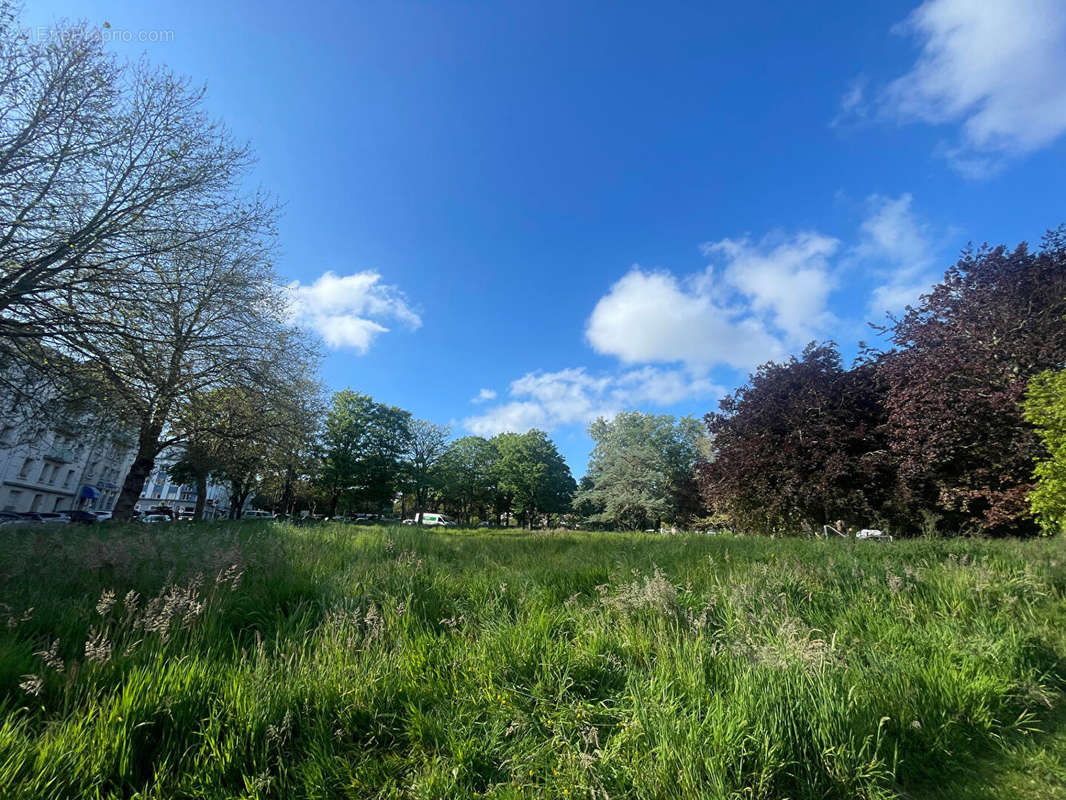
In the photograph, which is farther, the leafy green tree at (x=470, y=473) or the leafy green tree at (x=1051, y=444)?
the leafy green tree at (x=470, y=473)

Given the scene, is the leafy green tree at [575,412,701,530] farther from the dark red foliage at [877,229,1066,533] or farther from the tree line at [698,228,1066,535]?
the dark red foliage at [877,229,1066,533]

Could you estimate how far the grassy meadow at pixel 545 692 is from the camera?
2053mm

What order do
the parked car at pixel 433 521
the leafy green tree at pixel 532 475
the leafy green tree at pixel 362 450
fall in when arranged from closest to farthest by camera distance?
the parked car at pixel 433 521 → the leafy green tree at pixel 362 450 → the leafy green tree at pixel 532 475

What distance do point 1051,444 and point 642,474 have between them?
101 feet

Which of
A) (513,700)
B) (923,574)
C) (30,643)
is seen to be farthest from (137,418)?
(923,574)

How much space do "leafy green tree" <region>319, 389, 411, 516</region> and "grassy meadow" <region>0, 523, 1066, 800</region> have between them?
1479 inches

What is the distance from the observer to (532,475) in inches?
2074

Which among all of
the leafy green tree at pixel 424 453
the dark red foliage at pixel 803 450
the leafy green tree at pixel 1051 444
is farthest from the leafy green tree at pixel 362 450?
the leafy green tree at pixel 1051 444

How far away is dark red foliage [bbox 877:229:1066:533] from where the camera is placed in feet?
33.3

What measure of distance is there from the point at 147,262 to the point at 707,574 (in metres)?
11.6

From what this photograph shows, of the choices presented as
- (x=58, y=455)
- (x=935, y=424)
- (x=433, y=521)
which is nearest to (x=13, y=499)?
(x=58, y=455)

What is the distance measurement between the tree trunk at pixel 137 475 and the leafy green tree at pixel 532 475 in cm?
3907

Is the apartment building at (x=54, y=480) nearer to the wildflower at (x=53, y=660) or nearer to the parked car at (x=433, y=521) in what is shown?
the parked car at (x=433, y=521)

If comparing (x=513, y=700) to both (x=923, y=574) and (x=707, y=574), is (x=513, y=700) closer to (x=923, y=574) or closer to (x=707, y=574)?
(x=707, y=574)
